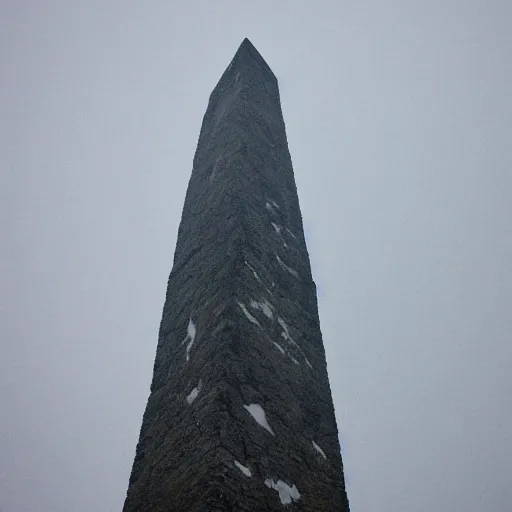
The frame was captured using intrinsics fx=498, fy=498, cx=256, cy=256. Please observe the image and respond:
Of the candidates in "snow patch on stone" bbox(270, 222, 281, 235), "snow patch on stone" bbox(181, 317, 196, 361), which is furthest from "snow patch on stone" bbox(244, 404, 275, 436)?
"snow patch on stone" bbox(270, 222, 281, 235)

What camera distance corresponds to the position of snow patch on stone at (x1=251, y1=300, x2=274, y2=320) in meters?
2.13

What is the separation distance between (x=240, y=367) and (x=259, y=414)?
0.58 feet

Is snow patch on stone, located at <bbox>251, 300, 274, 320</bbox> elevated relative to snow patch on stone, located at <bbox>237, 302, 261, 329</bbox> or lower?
elevated

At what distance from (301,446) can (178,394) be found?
0.52m

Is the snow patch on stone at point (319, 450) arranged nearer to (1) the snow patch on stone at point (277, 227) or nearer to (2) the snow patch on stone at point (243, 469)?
(2) the snow patch on stone at point (243, 469)

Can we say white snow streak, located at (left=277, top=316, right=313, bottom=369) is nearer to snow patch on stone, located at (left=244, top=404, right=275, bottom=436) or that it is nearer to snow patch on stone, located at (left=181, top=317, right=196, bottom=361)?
snow patch on stone, located at (left=181, top=317, right=196, bottom=361)

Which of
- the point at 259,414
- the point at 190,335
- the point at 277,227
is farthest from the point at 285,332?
the point at 277,227

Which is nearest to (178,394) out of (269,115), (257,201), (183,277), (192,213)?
(183,277)

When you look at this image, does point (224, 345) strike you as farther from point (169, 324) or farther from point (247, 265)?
point (169, 324)

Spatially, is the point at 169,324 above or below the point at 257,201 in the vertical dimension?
below

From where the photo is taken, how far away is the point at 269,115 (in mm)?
3898

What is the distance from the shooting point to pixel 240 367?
5.91 feet

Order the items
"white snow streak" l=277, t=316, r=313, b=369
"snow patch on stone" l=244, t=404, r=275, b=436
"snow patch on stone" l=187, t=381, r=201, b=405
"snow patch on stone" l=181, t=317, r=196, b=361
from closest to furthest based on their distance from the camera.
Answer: "snow patch on stone" l=244, t=404, r=275, b=436 → "snow patch on stone" l=187, t=381, r=201, b=405 → "snow patch on stone" l=181, t=317, r=196, b=361 → "white snow streak" l=277, t=316, r=313, b=369

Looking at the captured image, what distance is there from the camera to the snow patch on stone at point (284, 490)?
159 cm
